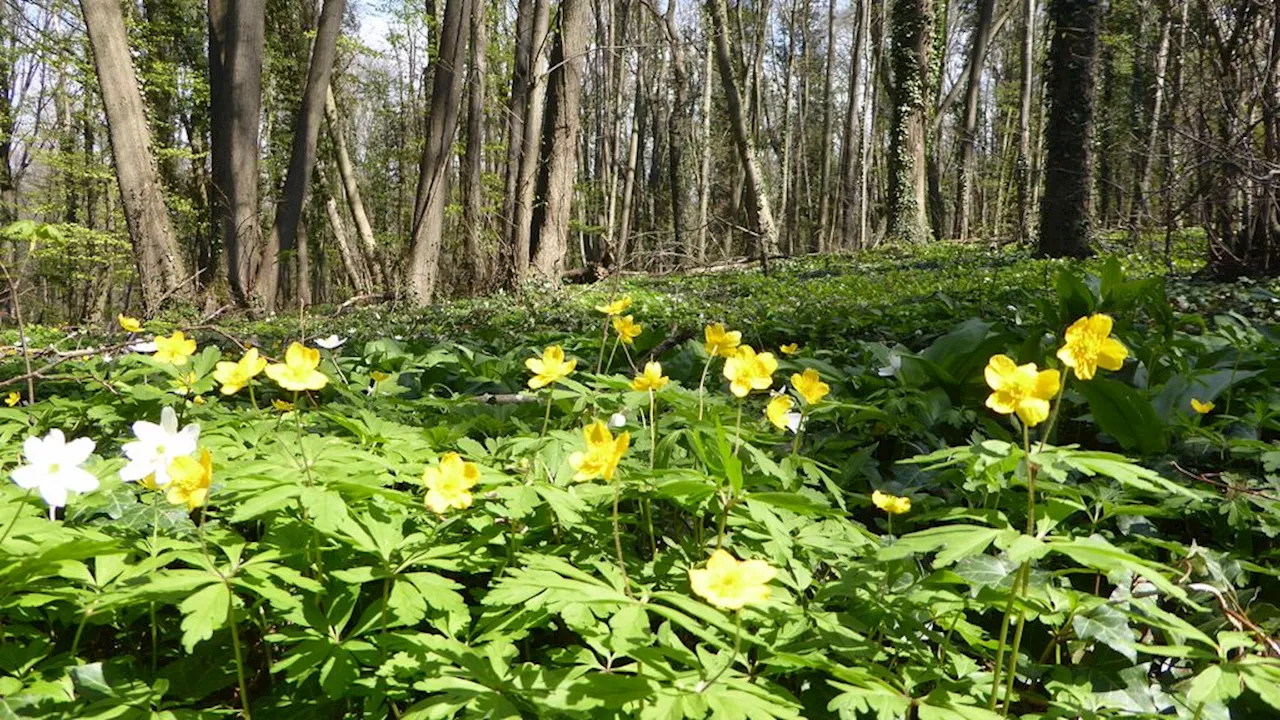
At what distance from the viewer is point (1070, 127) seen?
8.47m

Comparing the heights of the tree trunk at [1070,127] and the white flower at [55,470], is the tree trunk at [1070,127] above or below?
above

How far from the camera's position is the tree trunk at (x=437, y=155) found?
9547 millimetres

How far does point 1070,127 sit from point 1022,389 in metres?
9.02

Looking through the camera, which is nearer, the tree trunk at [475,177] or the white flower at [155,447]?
the white flower at [155,447]

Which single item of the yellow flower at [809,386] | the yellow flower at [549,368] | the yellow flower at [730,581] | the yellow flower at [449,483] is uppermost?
the yellow flower at [549,368]

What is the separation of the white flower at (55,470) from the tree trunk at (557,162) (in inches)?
334

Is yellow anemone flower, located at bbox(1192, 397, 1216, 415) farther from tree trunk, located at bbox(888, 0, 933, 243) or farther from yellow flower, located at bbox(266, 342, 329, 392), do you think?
tree trunk, located at bbox(888, 0, 933, 243)

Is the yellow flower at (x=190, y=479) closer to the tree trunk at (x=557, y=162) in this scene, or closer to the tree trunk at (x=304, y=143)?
the tree trunk at (x=557, y=162)

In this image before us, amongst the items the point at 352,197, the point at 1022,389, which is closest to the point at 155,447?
the point at 1022,389

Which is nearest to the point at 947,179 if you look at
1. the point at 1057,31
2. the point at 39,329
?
the point at 1057,31

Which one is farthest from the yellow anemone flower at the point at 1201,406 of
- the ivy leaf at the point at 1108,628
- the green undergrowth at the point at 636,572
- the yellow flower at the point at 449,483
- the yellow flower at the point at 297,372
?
the yellow flower at the point at 297,372

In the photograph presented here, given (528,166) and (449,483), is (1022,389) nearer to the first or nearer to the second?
(449,483)

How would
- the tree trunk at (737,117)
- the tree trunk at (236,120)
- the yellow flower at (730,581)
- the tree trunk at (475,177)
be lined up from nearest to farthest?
the yellow flower at (730,581), the tree trunk at (236,120), the tree trunk at (475,177), the tree trunk at (737,117)

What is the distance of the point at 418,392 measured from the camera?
10.3 ft
